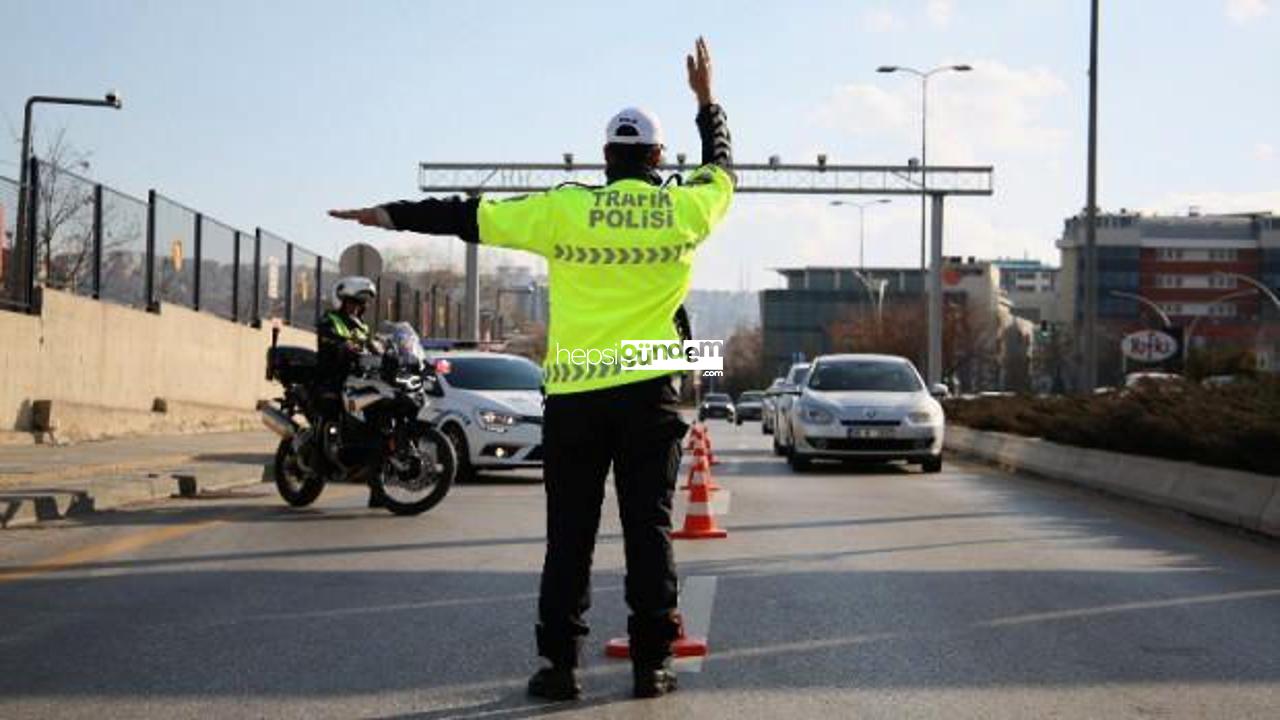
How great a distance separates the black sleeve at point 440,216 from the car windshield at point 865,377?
18.1 m

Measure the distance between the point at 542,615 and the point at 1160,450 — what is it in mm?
12604

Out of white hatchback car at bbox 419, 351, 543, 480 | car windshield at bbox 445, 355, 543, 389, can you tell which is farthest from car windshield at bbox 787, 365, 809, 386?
white hatchback car at bbox 419, 351, 543, 480

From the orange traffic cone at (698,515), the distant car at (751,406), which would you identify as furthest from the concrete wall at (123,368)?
the distant car at (751,406)

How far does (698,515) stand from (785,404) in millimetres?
14064

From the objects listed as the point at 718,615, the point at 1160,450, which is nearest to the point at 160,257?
the point at 1160,450

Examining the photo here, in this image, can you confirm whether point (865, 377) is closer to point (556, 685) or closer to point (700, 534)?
point (700, 534)

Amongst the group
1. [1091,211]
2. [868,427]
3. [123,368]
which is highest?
[1091,211]

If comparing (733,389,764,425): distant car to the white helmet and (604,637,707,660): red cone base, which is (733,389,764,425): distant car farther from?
(604,637,707,660): red cone base

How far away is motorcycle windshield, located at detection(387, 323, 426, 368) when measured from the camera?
555 inches

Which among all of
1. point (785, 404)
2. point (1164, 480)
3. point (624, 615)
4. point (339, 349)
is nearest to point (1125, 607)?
point (624, 615)

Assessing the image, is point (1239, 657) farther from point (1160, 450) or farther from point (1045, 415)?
point (1045, 415)

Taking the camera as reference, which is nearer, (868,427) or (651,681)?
(651,681)

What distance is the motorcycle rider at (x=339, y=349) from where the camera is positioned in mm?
14039

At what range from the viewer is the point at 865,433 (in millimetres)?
22781
